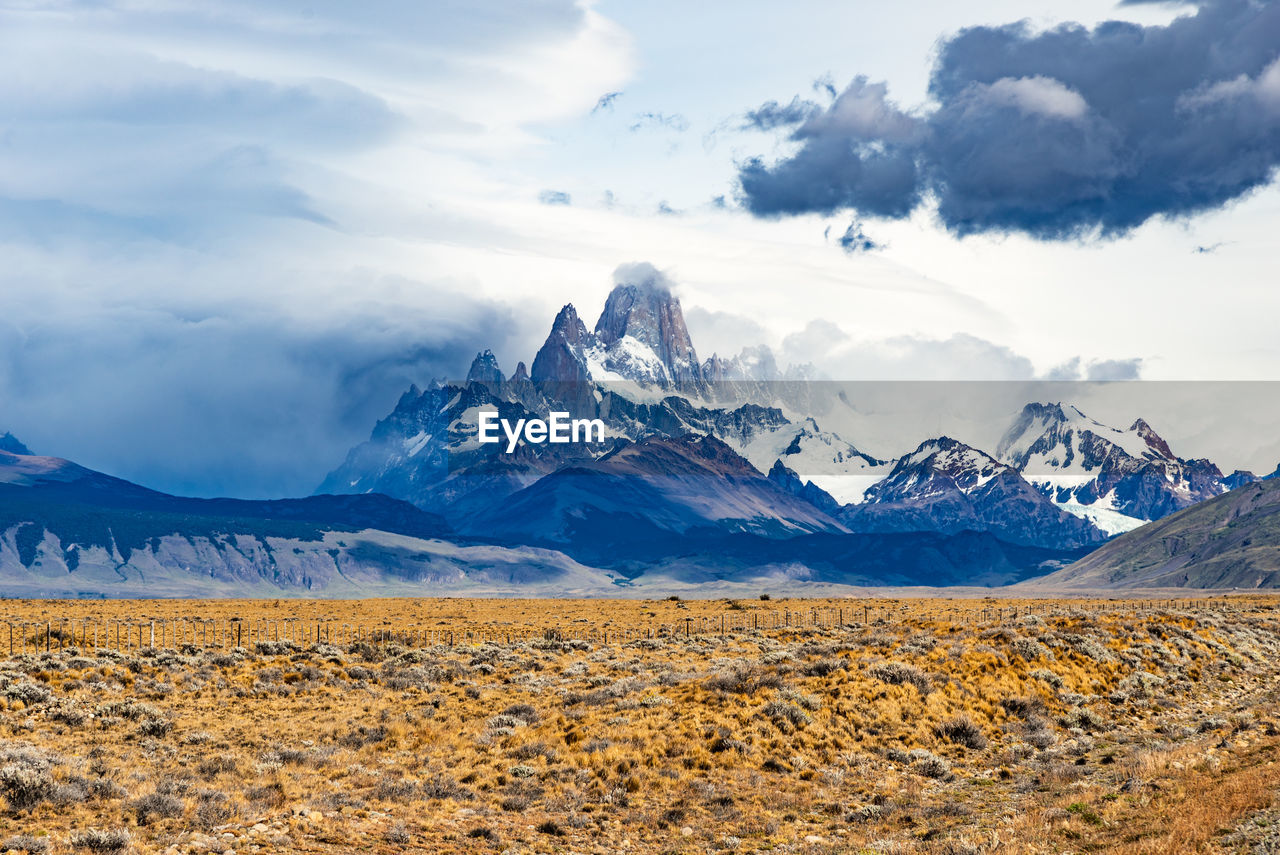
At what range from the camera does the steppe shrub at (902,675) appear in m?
38.1

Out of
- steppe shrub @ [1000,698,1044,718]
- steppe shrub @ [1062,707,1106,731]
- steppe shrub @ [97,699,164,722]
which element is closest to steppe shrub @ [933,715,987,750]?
steppe shrub @ [1000,698,1044,718]

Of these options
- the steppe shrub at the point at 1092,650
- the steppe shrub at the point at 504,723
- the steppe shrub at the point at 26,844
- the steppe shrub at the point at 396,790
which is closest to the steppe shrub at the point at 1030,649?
the steppe shrub at the point at 1092,650

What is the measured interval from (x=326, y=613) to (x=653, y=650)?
173 ft

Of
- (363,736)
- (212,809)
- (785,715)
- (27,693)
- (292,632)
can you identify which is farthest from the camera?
(292,632)

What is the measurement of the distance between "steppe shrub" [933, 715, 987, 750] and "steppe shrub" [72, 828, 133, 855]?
23.1 m

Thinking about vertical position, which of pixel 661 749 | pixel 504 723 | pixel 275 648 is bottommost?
pixel 275 648

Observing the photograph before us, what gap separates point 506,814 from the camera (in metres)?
27.0

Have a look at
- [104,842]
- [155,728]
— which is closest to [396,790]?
[104,842]

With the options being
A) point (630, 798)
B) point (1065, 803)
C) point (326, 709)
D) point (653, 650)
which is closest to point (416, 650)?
point (653, 650)

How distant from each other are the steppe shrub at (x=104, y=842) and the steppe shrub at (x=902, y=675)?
24.4 meters

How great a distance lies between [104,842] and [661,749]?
1468 cm

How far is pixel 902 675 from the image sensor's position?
127 feet

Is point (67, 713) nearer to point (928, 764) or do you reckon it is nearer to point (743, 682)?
point (743, 682)

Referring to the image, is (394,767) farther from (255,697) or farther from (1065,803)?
(1065,803)
